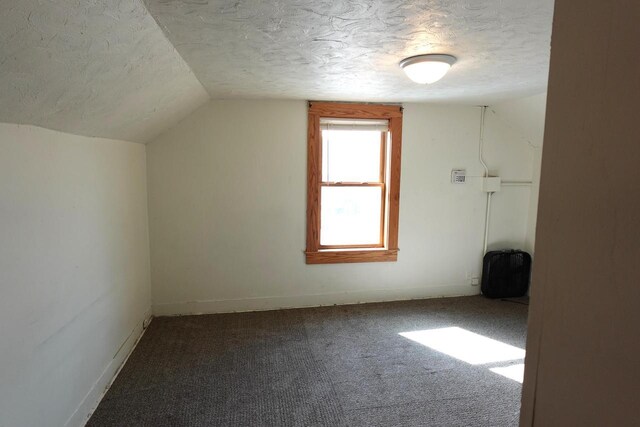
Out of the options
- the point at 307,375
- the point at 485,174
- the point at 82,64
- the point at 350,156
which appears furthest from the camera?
the point at 485,174

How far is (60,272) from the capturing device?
1.84m

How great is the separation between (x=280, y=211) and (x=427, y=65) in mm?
1968

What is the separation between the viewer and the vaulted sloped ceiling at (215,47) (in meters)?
1.24

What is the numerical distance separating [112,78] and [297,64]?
40.5 inches

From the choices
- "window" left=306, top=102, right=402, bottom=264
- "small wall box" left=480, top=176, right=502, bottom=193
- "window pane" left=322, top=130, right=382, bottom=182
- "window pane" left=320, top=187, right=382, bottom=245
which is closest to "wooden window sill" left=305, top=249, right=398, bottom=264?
"window" left=306, top=102, right=402, bottom=264

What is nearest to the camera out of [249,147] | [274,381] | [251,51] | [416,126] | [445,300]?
[251,51]

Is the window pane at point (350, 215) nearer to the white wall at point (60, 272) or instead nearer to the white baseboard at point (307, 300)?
the white baseboard at point (307, 300)

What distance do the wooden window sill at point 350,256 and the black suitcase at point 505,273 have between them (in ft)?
3.53

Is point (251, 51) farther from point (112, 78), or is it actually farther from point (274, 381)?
point (274, 381)

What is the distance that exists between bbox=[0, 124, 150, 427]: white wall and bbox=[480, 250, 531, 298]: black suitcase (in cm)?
357

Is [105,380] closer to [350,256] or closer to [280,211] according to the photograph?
[280,211]

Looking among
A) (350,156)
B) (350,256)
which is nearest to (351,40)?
(350,156)

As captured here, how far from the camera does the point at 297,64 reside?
2.21 meters

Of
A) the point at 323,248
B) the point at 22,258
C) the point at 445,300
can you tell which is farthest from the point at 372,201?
the point at 22,258
